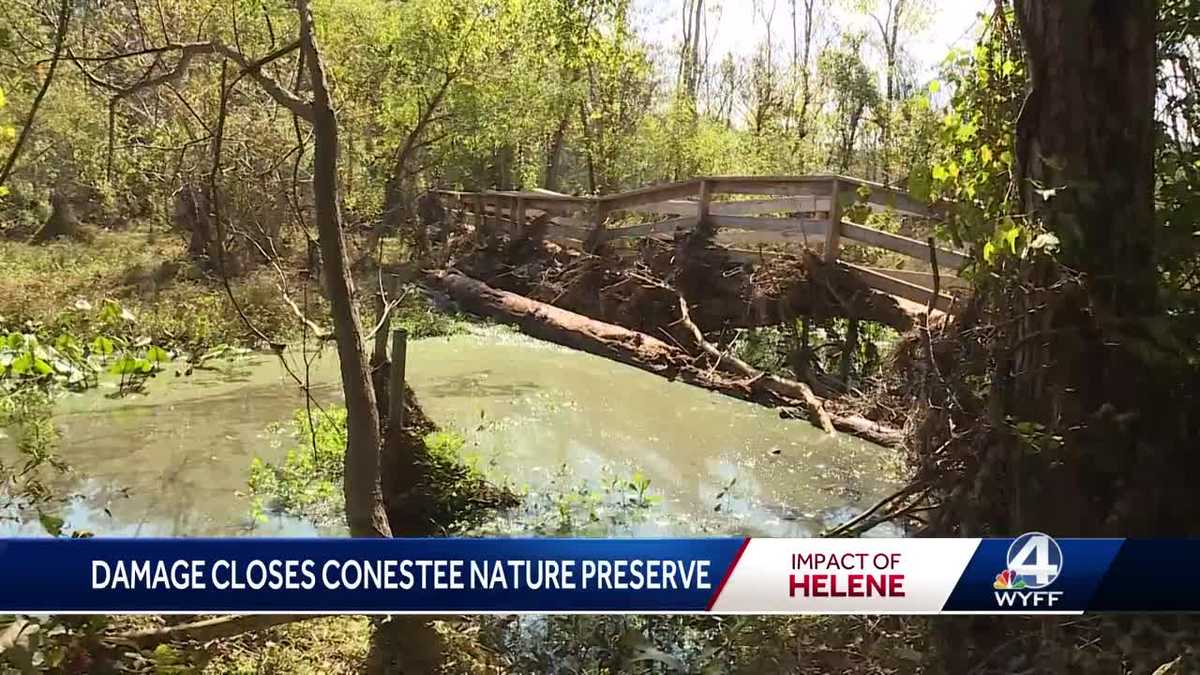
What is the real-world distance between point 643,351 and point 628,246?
65cm

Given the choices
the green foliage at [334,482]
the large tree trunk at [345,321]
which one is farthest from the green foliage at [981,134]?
the green foliage at [334,482]

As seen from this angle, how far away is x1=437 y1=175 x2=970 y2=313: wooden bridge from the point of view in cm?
302

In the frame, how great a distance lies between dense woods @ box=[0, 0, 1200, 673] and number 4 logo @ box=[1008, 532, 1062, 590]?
0.06 metres

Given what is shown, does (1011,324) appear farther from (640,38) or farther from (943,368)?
(640,38)

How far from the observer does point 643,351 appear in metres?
3.68

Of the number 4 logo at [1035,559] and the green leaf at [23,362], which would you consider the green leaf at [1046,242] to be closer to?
the number 4 logo at [1035,559]

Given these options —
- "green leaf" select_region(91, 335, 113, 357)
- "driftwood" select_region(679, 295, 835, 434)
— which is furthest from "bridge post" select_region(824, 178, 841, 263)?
"green leaf" select_region(91, 335, 113, 357)

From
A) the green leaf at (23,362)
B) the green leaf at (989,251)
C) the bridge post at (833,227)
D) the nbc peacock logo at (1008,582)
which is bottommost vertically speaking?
the nbc peacock logo at (1008,582)

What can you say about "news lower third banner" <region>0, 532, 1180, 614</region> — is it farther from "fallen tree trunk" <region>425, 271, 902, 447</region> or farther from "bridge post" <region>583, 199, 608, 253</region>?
"bridge post" <region>583, 199, 608, 253</region>

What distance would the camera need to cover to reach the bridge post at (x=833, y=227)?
10.4 feet

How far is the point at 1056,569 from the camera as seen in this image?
1.53 m

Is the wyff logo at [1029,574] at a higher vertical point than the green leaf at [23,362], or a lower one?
lower

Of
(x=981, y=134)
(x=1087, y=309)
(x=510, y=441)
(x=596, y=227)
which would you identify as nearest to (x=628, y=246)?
(x=596, y=227)

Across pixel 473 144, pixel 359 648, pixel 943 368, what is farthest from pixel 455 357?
pixel 943 368
